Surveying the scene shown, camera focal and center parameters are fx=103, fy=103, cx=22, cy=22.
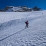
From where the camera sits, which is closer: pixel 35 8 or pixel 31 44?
pixel 31 44

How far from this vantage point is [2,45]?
8242mm

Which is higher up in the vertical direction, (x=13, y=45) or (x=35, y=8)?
(x=35, y=8)

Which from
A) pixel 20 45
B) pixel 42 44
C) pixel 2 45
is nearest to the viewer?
pixel 42 44

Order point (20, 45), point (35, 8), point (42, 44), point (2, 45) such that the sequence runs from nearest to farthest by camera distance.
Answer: point (42, 44)
point (20, 45)
point (2, 45)
point (35, 8)

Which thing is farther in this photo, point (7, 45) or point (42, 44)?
point (7, 45)

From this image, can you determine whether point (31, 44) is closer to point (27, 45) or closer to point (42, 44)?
point (27, 45)

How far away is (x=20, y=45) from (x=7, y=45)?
3.60 feet

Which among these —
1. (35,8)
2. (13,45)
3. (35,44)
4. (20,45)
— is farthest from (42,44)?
(35,8)

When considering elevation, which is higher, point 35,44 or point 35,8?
point 35,8

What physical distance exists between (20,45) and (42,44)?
1636 millimetres

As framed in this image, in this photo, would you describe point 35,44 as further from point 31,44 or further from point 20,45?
point 20,45

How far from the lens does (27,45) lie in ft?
24.5

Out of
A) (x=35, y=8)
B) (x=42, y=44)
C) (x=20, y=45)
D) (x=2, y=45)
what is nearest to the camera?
(x=42, y=44)

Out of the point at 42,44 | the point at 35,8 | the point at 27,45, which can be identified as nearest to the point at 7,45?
the point at 27,45
